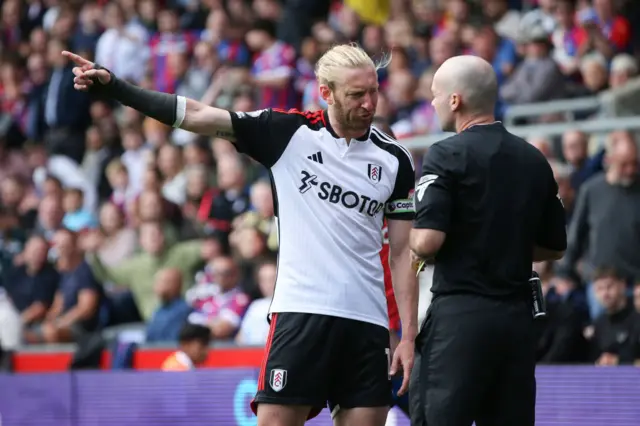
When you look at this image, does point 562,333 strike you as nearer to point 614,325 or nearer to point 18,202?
point 614,325

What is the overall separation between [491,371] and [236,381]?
4510mm

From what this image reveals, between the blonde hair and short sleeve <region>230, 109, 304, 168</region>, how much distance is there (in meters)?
0.24

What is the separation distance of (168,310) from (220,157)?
8.59 ft

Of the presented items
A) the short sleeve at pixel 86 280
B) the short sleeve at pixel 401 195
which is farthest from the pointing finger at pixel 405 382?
the short sleeve at pixel 86 280

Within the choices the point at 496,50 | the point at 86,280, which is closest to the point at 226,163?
the point at 86,280

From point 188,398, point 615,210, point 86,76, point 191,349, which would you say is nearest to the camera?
point 86,76

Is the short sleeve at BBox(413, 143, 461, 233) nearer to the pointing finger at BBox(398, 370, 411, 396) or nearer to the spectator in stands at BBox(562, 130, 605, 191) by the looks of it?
the pointing finger at BBox(398, 370, 411, 396)

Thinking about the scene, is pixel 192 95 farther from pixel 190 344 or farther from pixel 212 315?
pixel 190 344

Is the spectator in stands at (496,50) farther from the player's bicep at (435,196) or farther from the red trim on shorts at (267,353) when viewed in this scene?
the player's bicep at (435,196)

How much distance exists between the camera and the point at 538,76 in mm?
12047

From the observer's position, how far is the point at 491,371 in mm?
4875

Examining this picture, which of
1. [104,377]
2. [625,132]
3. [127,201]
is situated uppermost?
[625,132]

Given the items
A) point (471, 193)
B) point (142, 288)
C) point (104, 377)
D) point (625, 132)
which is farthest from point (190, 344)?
point (471, 193)

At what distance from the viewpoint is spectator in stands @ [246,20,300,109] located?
14.3 metres
